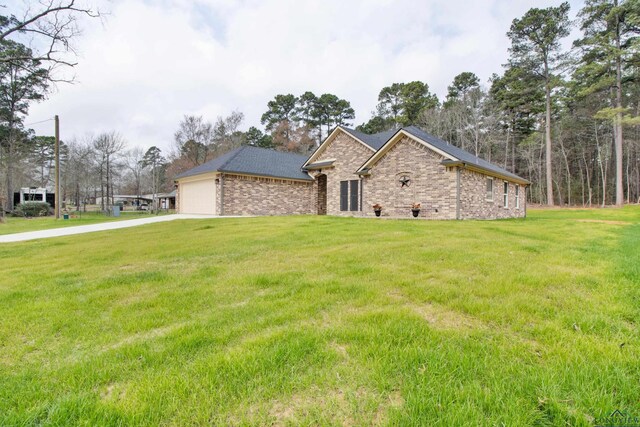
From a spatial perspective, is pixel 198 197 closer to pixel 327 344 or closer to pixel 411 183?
pixel 411 183

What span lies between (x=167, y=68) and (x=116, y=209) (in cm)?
1324

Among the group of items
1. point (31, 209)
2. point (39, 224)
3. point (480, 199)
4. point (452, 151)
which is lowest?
point (39, 224)

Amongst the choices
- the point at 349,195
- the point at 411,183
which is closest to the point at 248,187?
the point at 349,195

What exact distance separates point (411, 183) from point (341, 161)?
18.0 ft

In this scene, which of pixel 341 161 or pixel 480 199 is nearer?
pixel 480 199

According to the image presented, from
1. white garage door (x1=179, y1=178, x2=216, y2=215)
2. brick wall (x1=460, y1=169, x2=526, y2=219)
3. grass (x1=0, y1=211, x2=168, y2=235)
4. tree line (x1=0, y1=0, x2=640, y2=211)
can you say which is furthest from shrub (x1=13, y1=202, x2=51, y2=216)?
brick wall (x1=460, y1=169, x2=526, y2=219)

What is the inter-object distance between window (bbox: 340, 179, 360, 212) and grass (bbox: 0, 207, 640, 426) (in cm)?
1234

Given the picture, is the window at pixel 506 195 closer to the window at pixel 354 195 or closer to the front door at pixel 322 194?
the window at pixel 354 195

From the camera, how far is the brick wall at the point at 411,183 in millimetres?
13125

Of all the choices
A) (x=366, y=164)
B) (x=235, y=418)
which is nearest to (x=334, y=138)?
(x=366, y=164)

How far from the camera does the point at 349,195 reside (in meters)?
17.4

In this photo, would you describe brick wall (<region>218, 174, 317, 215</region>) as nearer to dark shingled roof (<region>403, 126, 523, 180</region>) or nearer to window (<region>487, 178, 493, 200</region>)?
dark shingled roof (<region>403, 126, 523, 180</region>)

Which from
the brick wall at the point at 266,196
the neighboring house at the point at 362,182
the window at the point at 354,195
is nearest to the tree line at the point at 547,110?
the neighboring house at the point at 362,182

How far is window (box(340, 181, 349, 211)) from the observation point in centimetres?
1750
